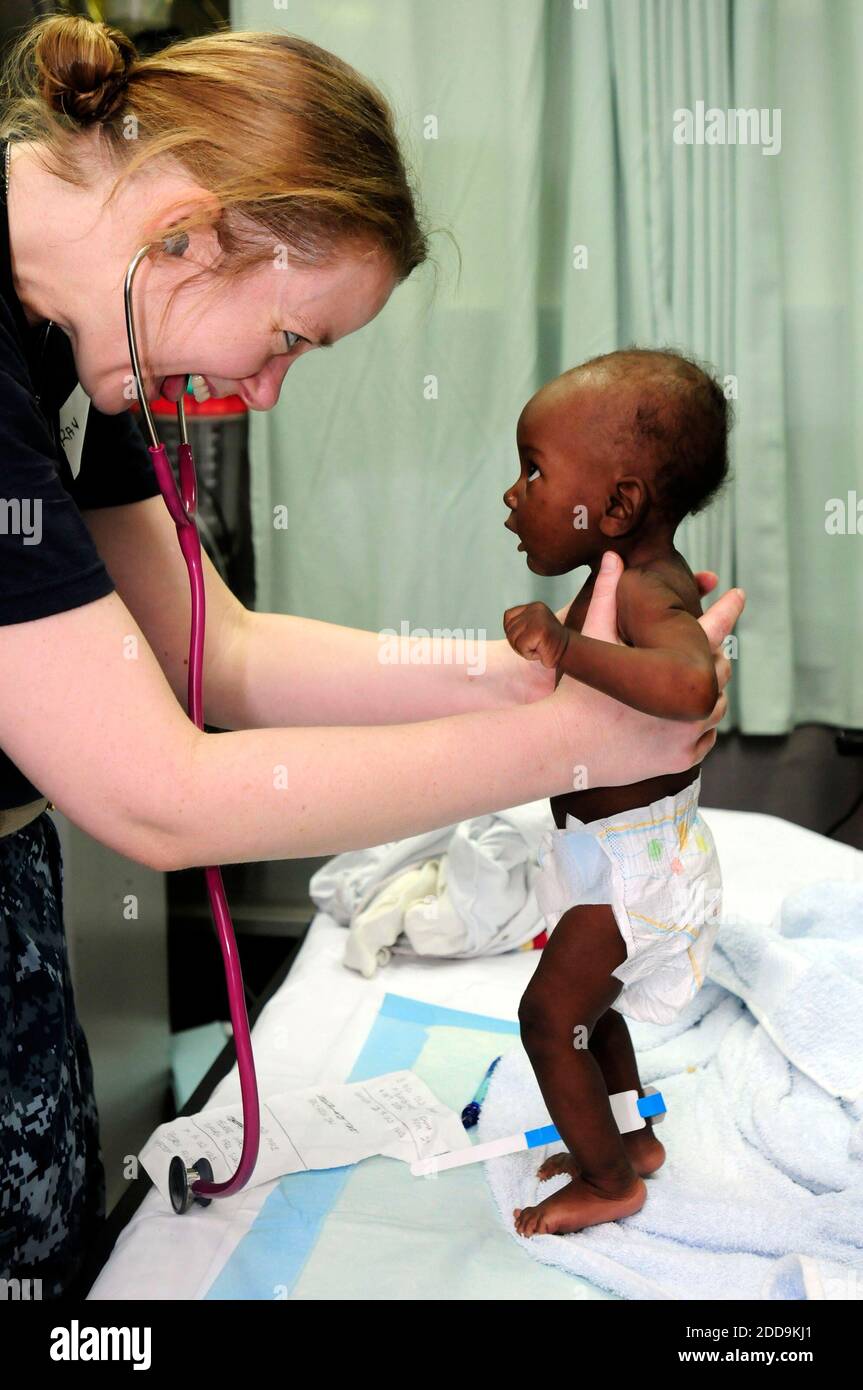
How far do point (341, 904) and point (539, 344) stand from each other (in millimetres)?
1042

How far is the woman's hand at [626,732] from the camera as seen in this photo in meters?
0.96

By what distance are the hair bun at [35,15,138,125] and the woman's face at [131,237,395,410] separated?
0.13 metres

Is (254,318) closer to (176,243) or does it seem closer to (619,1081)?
(176,243)

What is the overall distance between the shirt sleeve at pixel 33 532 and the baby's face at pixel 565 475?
41 centimetres

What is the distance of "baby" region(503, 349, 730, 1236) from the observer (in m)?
1.06

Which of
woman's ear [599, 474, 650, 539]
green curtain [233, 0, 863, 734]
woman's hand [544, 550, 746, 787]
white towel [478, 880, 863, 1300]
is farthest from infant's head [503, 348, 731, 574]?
green curtain [233, 0, 863, 734]

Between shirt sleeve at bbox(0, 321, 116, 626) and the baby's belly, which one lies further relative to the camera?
the baby's belly

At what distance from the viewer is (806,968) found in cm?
135

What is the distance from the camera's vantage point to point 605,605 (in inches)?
41.6

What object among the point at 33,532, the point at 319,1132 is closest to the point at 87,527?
the point at 33,532

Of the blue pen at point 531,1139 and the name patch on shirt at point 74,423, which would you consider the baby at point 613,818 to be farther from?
the name patch on shirt at point 74,423

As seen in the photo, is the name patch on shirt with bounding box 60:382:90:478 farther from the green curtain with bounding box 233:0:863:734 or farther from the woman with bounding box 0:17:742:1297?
the green curtain with bounding box 233:0:863:734

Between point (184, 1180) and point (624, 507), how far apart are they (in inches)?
28.2
